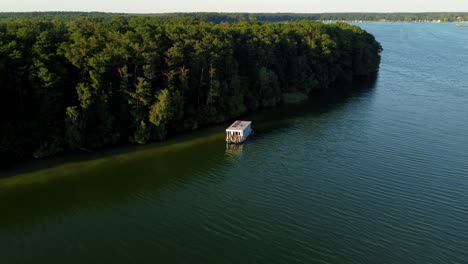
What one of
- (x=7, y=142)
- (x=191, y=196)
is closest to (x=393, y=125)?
(x=191, y=196)

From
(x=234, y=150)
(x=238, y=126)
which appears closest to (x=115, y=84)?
(x=238, y=126)

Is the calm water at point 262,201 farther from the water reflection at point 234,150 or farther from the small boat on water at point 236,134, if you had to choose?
the small boat on water at point 236,134

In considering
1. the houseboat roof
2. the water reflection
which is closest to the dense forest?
the houseboat roof

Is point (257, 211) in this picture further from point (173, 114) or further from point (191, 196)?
point (173, 114)

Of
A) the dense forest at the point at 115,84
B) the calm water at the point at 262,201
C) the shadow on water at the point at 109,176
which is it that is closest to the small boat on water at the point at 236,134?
the shadow on water at the point at 109,176

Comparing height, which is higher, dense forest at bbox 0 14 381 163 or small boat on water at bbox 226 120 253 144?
dense forest at bbox 0 14 381 163

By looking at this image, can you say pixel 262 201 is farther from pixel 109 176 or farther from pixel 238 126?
pixel 238 126

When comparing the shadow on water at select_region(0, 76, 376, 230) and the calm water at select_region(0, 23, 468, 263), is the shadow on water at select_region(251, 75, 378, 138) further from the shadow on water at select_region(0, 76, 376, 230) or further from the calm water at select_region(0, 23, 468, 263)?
the shadow on water at select_region(0, 76, 376, 230)
